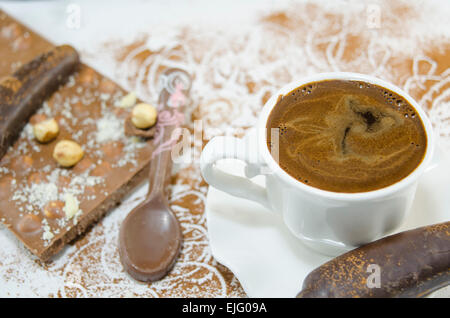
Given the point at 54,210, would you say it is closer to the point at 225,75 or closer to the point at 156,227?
the point at 156,227

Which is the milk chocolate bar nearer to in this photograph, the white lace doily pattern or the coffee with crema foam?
the white lace doily pattern

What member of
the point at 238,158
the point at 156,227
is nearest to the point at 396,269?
the point at 238,158

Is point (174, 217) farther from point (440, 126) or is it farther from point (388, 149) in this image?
point (440, 126)

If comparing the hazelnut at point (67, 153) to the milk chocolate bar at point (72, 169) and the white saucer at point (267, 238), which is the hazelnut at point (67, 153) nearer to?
the milk chocolate bar at point (72, 169)

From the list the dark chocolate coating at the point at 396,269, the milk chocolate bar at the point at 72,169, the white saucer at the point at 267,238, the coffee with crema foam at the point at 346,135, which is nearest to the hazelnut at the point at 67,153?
the milk chocolate bar at the point at 72,169

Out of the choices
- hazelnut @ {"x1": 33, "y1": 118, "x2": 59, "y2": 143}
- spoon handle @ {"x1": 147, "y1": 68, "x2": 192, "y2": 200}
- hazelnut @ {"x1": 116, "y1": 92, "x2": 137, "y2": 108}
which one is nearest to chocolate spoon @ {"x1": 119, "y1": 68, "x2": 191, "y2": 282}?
spoon handle @ {"x1": 147, "y1": 68, "x2": 192, "y2": 200}

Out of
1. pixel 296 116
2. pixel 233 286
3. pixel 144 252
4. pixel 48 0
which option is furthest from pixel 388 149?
pixel 48 0
